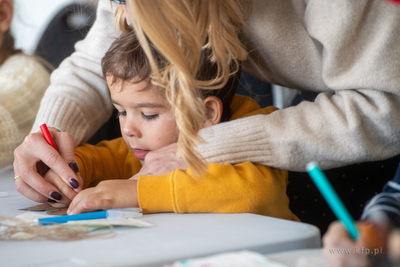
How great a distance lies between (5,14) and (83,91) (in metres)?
0.82

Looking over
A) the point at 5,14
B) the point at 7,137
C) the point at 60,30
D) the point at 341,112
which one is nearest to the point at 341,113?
the point at 341,112

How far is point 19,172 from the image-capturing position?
0.81 m

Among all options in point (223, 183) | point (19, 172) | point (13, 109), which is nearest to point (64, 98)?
point (19, 172)

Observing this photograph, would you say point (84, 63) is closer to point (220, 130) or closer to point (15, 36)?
point (220, 130)

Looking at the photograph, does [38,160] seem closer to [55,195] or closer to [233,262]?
[55,195]

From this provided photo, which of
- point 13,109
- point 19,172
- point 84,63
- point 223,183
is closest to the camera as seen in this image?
point 223,183

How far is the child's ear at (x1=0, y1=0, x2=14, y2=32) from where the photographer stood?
1.61 m

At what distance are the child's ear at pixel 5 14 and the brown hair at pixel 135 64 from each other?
2.97 feet

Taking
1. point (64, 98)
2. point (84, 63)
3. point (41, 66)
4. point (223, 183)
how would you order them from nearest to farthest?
point (223, 183)
point (64, 98)
point (84, 63)
point (41, 66)

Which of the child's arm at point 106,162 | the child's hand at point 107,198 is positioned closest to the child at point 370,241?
the child's hand at point 107,198

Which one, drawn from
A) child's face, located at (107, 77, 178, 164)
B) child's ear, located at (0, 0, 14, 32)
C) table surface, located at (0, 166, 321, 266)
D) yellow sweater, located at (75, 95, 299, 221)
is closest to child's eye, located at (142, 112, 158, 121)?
child's face, located at (107, 77, 178, 164)

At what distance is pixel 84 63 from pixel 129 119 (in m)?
0.34

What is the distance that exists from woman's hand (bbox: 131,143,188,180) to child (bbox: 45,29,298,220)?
Answer: 0.06 m

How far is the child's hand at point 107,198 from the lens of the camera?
0.66m
